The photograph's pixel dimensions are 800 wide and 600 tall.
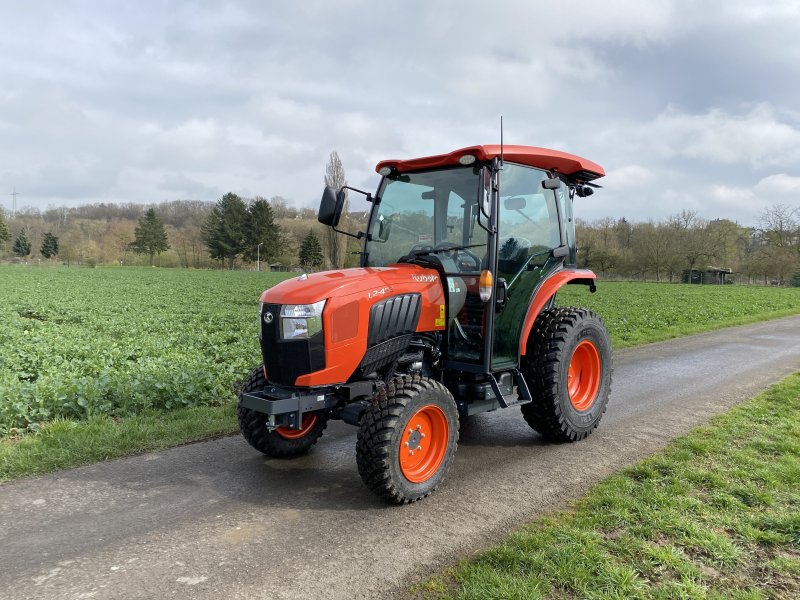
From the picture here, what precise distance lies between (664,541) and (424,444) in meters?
1.62

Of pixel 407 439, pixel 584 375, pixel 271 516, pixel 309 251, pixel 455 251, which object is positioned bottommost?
pixel 271 516

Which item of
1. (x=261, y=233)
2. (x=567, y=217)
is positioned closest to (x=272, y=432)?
(x=567, y=217)

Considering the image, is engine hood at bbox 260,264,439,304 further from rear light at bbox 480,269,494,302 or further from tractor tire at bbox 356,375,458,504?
tractor tire at bbox 356,375,458,504

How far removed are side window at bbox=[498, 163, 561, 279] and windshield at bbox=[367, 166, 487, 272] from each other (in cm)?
27

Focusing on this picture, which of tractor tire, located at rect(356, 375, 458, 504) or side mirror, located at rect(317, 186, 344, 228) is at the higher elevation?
side mirror, located at rect(317, 186, 344, 228)

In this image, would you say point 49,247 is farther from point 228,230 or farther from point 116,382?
point 116,382

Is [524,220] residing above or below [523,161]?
below

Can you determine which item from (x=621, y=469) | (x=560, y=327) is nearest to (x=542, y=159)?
(x=560, y=327)

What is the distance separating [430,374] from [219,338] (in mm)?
7135

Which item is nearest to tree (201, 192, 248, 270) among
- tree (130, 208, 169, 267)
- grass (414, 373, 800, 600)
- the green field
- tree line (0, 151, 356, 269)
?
tree line (0, 151, 356, 269)

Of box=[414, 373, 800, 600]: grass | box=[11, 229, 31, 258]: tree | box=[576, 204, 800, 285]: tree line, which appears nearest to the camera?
box=[414, 373, 800, 600]: grass

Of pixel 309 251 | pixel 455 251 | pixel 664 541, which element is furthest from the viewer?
pixel 309 251

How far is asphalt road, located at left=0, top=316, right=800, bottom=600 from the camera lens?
279 centimetres

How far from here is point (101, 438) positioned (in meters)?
4.73
